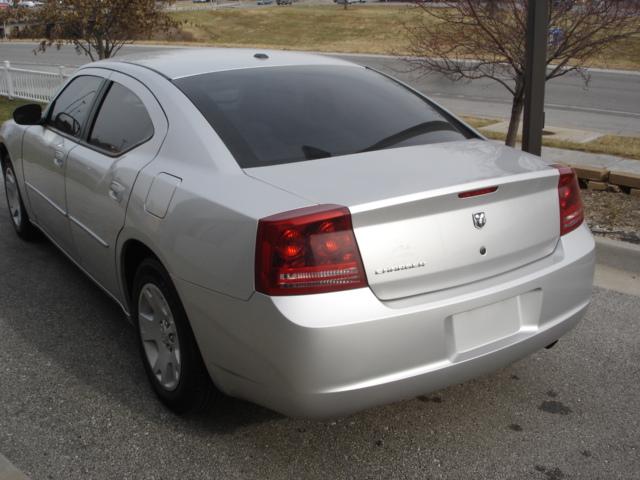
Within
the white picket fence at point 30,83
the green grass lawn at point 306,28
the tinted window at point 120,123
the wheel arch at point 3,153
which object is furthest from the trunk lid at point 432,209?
the green grass lawn at point 306,28

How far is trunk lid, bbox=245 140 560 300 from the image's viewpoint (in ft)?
8.96

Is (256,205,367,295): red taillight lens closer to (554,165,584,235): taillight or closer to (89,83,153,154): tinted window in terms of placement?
(554,165,584,235): taillight

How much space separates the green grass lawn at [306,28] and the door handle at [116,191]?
29.4 meters

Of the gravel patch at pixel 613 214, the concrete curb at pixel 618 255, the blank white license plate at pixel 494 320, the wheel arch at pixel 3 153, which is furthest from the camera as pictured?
the wheel arch at pixel 3 153

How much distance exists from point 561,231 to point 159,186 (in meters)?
1.76

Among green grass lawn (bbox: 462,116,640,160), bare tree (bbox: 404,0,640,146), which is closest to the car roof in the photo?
bare tree (bbox: 404,0,640,146)

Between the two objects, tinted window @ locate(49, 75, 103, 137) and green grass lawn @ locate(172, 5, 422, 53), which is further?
green grass lawn @ locate(172, 5, 422, 53)

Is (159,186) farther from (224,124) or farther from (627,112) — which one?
(627,112)

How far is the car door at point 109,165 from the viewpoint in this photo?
3.63 meters

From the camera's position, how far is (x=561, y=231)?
3264 millimetres

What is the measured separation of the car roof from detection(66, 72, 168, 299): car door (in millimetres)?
169

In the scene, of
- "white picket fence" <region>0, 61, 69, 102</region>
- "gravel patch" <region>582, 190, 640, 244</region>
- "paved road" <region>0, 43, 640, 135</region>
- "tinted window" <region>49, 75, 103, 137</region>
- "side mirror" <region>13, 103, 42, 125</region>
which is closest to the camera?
"tinted window" <region>49, 75, 103, 137</region>

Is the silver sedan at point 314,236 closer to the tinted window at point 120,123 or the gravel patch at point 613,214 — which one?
the tinted window at point 120,123

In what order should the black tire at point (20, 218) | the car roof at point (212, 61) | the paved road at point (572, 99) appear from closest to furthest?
the car roof at point (212, 61), the black tire at point (20, 218), the paved road at point (572, 99)
